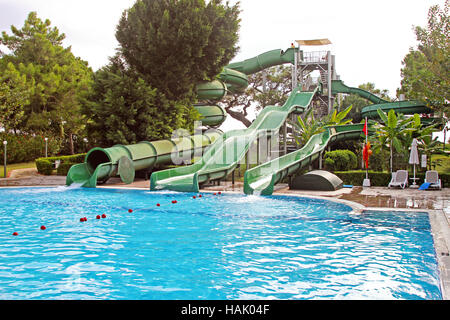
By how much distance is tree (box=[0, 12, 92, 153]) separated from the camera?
108 ft

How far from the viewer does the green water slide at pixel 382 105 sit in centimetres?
2697

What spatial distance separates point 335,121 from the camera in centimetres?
2462

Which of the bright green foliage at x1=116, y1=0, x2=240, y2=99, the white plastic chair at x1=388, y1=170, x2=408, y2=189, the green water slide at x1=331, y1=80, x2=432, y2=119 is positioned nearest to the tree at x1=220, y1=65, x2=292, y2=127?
the green water slide at x1=331, y1=80, x2=432, y2=119

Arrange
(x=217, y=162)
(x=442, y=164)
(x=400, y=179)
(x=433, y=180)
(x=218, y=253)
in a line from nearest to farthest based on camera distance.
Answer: (x=218, y=253) < (x=433, y=180) < (x=400, y=179) < (x=217, y=162) < (x=442, y=164)

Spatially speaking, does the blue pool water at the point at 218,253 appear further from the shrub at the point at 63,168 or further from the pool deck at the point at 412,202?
the shrub at the point at 63,168

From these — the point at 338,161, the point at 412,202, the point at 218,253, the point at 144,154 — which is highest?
the point at 144,154

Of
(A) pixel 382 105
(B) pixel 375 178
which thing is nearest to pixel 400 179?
(B) pixel 375 178

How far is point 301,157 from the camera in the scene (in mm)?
17078

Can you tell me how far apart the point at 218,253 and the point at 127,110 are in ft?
52.1

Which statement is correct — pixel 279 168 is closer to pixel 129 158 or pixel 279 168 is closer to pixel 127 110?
pixel 129 158

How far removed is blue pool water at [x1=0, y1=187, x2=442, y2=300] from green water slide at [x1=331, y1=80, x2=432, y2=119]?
1903 centimetres

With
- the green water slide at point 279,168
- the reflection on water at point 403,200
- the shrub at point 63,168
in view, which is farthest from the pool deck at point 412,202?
the shrub at point 63,168

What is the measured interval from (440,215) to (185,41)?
16464mm

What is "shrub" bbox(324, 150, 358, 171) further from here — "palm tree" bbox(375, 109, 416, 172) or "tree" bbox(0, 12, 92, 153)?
"tree" bbox(0, 12, 92, 153)
